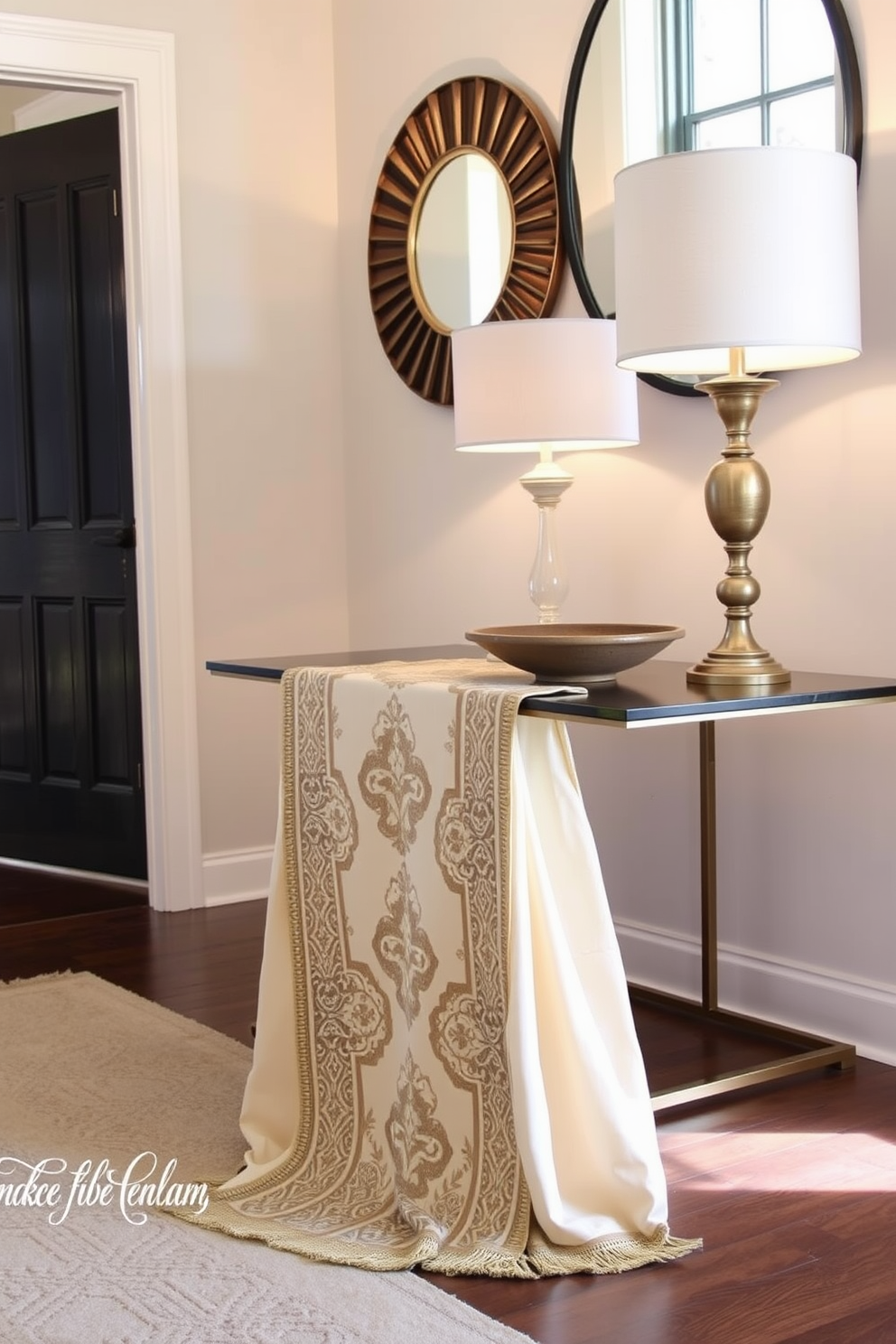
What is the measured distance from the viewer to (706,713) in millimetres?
2193

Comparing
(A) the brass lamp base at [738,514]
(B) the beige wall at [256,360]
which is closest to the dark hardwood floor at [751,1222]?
(A) the brass lamp base at [738,514]

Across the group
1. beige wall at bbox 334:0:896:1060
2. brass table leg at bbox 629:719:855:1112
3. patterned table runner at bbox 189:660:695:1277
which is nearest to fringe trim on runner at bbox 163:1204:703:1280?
patterned table runner at bbox 189:660:695:1277

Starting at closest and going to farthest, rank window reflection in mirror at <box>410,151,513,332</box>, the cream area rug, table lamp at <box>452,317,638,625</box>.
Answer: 1. the cream area rug
2. table lamp at <box>452,317,638,625</box>
3. window reflection in mirror at <box>410,151,513,332</box>

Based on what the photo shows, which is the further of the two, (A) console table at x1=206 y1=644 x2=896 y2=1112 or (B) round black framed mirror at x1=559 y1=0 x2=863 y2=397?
(B) round black framed mirror at x1=559 y1=0 x2=863 y2=397

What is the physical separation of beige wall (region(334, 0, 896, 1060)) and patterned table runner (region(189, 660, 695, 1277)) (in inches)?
30.4

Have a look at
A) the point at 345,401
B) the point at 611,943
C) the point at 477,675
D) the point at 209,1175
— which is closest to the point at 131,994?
the point at 209,1175

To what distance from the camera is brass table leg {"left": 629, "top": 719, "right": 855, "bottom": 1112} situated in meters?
2.59

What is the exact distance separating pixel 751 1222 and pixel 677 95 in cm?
215

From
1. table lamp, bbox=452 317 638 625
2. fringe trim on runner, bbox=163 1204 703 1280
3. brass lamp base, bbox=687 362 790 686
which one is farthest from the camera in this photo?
table lamp, bbox=452 317 638 625

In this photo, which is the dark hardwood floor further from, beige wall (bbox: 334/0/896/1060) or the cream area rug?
beige wall (bbox: 334/0/896/1060)

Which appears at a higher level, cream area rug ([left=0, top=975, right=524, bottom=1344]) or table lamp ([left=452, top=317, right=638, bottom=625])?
table lamp ([left=452, top=317, right=638, bottom=625])

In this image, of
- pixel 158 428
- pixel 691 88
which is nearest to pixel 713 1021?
pixel 691 88

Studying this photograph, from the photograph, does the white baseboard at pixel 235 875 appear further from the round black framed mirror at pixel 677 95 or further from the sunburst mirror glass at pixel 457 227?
the round black framed mirror at pixel 677 95

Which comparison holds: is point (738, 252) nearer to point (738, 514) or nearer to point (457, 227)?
point (738, 514)
